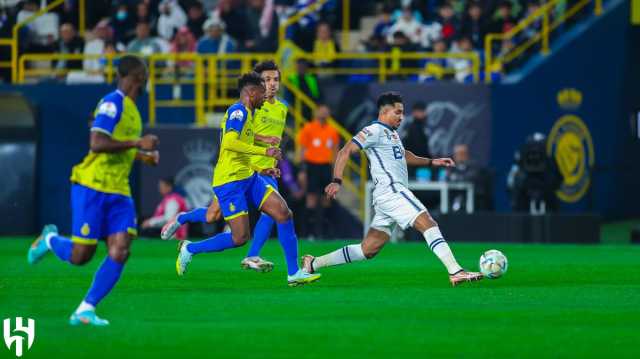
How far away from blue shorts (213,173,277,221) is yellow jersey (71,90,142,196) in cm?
415

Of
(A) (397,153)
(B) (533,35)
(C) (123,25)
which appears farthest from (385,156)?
(C) (123,25)

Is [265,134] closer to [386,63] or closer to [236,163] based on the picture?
[236,163]

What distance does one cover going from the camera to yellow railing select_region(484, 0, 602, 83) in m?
28.7

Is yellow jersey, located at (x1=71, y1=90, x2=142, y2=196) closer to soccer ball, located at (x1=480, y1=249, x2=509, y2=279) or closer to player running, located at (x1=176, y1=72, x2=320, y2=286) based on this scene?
player running, located at (x1=176, y1=72, x2=320, y2=286)

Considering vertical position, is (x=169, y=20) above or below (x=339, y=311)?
above

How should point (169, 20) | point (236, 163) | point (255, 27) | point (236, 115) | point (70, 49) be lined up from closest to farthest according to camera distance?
point (236, 115) < point (236, 163) < point (255, 27) < point (70, 49) < point (169, 20)

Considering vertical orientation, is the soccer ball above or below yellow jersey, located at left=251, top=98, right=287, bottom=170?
below

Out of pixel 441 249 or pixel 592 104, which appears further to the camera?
pixel 592 104

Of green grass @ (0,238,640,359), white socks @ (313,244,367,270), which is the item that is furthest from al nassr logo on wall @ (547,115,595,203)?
white socks @ (313,244,367,270)

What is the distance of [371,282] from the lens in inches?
632

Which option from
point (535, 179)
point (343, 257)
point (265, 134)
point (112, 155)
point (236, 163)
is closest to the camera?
point (112, 155)

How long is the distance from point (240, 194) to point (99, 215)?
4.43 metres

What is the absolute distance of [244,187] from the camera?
1593 centimetres

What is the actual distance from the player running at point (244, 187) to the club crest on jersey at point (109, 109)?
366 cm
